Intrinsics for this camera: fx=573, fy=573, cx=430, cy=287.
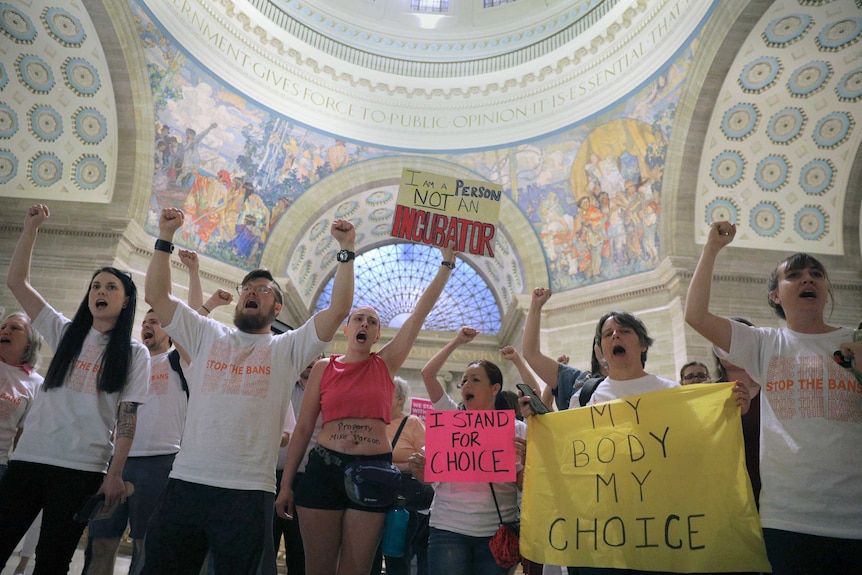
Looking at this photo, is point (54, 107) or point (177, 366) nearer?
point (177, 366)

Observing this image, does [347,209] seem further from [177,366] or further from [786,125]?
[177,366]

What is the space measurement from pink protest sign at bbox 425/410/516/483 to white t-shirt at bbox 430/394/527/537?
0.11m

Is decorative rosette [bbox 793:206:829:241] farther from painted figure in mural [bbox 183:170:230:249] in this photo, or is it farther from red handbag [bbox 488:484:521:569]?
painted figure in mural [bbox 183:170:230:249]

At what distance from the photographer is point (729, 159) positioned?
11148 mm

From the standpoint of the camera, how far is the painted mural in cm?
1169

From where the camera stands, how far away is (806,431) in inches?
90.2

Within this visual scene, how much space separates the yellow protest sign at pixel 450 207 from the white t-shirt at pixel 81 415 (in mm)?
2004

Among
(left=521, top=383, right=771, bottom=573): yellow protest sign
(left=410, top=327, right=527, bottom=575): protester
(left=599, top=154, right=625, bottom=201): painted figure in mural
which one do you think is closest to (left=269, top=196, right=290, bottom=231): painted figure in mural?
(left=599, top=154, right=625, bottom=201): painted figure in mural

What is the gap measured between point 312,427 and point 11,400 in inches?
87.1

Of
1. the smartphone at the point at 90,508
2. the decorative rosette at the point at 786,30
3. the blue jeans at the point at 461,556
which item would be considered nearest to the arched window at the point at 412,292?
the decorative rosette at the point at 786,30

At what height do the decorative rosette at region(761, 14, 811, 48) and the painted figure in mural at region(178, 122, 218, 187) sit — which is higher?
the decorative rosette at region(761, 14, 811, 48)

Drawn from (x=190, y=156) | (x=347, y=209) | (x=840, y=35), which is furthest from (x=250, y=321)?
(x=347, y=209)

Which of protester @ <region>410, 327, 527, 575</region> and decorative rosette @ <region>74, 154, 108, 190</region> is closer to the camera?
protester @ <region>410, 327, 527, 575</region>

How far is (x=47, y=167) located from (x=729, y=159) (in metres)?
13.2
